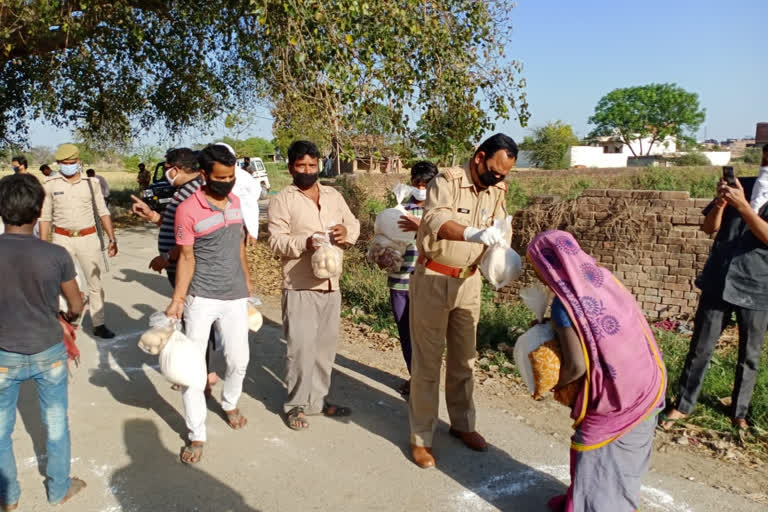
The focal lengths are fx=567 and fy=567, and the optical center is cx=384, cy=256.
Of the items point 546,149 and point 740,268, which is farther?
point 546,149

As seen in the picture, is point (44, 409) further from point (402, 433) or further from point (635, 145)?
point (635, 145)

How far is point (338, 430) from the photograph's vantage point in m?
4.20

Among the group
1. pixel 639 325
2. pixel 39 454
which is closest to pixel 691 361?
pixel 639 325

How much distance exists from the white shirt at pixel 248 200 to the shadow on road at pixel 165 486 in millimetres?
1756

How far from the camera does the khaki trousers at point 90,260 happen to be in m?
5.89

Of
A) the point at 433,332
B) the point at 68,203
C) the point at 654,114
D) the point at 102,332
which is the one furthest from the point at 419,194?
the point at 654,114

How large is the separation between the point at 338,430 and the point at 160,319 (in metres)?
1.57

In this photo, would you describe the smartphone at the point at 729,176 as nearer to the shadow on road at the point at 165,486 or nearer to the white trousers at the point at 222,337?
the white trousers at the point at 222,337

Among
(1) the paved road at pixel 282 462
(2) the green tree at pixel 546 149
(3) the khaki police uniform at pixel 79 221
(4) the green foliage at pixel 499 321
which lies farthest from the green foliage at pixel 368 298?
(2) the green tree at pixel 546 149

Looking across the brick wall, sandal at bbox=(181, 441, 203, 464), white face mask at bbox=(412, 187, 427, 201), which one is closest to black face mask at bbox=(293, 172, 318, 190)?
white face mask at bbox=(412, 187, 427, 201)

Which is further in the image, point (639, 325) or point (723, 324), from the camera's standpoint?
point (723, 324)

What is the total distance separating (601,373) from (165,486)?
8.52 feet

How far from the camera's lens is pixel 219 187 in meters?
3.72

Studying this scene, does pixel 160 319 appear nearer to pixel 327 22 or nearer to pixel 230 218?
pixel 230 218
